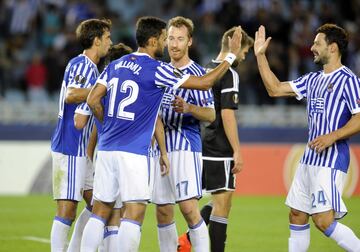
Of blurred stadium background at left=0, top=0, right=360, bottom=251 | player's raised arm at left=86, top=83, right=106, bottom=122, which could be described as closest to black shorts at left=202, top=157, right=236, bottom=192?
player's raised arm at left=86, top=83, right=106, bottom=122

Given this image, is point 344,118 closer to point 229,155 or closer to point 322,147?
point 322,147

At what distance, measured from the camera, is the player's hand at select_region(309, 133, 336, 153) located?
8297mm

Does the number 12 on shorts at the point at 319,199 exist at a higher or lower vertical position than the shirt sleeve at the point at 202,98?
lower

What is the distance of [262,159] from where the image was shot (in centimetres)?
1756

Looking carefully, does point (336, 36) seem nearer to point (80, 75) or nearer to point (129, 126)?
point (129, 126)

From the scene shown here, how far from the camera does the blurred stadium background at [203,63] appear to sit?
17422 millimetres

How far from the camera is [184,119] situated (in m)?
8.84

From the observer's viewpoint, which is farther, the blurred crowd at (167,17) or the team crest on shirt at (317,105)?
the blurred crowd at (167,17)

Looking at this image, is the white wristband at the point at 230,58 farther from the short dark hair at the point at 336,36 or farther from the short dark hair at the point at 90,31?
the short dark hair at the point at 90,31

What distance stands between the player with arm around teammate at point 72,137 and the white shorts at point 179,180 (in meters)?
0.76

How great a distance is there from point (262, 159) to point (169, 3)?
18.2ft

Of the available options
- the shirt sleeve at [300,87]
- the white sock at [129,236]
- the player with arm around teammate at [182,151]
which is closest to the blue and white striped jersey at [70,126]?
the player with arm around teammate at [182,151]

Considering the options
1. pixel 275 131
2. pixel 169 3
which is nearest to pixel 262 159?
pixel 275 131

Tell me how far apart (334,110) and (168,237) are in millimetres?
2046
